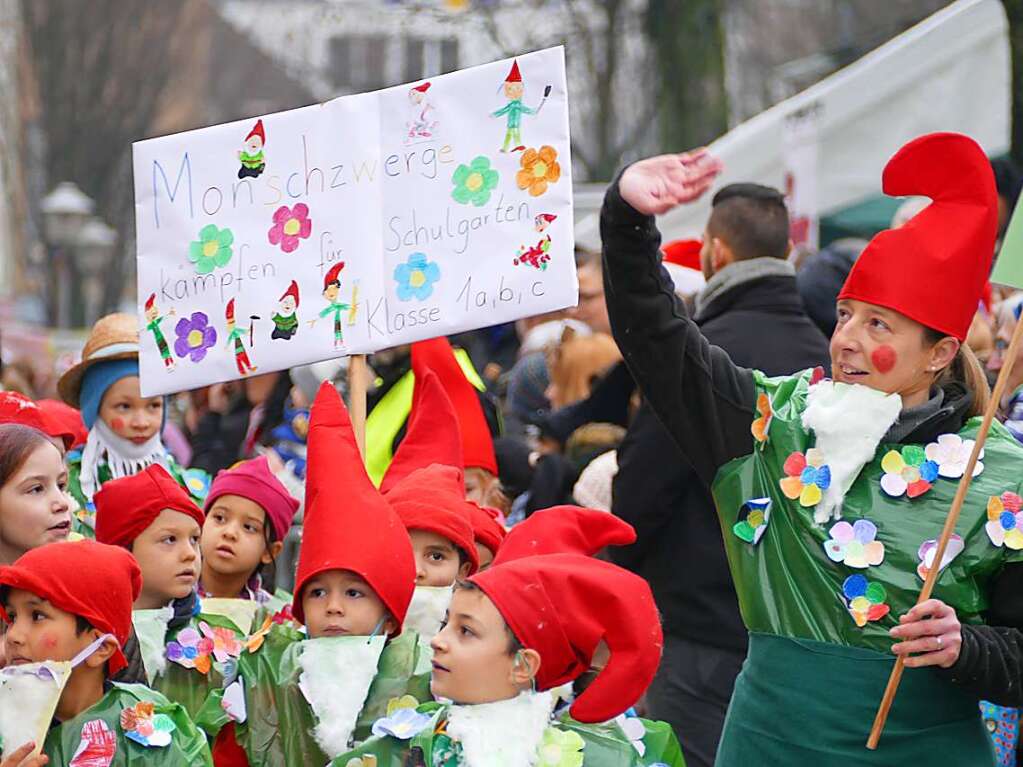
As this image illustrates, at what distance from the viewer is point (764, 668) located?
389 centimetres

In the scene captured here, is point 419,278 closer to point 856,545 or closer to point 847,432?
point 847,432

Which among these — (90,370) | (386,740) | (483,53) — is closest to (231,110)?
(483,53)

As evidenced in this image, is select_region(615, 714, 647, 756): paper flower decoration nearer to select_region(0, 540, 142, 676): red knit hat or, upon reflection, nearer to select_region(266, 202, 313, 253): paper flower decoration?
select_region(0, 540, 142, 676): red knit hat

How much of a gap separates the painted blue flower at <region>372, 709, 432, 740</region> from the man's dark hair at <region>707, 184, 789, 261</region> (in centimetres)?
227

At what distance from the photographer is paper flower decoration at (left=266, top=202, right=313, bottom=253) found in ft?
16.1

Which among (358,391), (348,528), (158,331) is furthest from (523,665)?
(158,331)

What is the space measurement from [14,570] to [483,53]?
2456 cm

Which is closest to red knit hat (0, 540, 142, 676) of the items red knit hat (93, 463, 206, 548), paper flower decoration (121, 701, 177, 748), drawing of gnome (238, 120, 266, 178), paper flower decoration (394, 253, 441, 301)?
paper flower decoration (121, 701, 177, 748)

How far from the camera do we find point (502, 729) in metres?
3.78

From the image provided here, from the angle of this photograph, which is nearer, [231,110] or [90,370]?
[90,370]

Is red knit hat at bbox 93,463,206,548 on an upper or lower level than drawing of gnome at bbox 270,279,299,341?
lower

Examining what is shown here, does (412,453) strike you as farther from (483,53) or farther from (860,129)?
(483,53)

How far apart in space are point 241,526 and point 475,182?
1.42 metres

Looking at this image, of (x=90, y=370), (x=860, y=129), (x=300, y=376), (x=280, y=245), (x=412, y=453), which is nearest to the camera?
(x=280, y=245)
